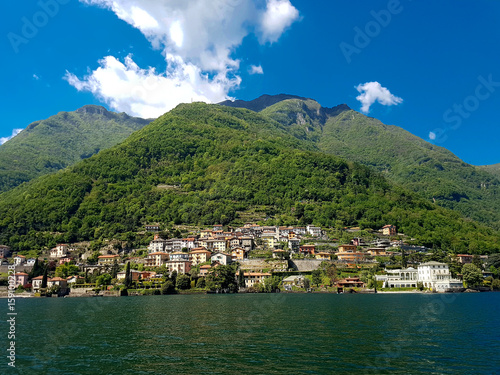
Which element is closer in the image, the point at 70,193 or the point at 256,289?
the point at 256,289

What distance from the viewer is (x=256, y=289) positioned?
306 ft

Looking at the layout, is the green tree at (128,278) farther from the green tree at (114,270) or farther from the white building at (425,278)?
the white building at (425,278)

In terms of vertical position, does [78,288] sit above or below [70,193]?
below

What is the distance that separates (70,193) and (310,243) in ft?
316

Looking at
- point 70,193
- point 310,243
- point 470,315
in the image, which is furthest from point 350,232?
point 70,193

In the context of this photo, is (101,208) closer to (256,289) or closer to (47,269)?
(47,269)

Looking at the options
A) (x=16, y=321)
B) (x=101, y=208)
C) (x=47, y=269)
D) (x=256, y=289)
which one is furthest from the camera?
(x=101, y=208)

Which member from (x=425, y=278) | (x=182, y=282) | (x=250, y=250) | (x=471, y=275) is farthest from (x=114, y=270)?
(x=471, y=275)

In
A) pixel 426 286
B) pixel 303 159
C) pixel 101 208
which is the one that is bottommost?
pixel 426 286

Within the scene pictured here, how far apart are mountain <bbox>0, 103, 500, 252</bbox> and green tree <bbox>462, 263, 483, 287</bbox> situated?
2556cm

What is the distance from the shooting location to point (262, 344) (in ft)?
96.7

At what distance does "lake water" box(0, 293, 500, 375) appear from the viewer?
23703 mm

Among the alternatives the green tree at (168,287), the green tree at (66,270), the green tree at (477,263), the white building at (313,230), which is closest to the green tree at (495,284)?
the green tree at (477,263)

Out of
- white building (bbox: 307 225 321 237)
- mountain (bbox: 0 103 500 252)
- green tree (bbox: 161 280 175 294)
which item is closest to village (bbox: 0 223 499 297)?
green tree (bbox: 161 280 175 294)
